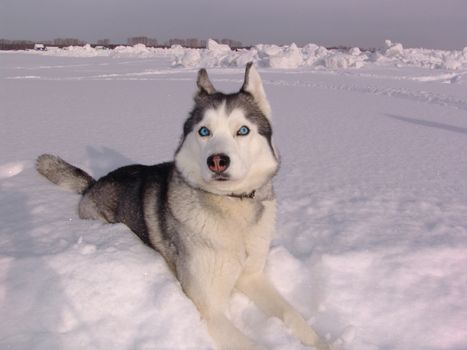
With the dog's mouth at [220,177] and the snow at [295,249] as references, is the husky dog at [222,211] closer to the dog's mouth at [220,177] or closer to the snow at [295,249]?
the dog's mouth at [220,177]

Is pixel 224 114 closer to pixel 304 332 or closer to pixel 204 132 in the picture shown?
pixel 204 132

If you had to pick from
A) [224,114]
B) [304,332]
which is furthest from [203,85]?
[304,332]

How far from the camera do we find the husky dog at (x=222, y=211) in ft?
8.49

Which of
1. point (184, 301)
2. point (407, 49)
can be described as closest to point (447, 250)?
point (184, 301)

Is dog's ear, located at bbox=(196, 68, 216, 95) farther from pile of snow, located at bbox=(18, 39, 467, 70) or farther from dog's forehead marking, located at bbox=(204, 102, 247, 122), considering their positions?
pile of snow, located at bbox=(18, 39, 467, 70)

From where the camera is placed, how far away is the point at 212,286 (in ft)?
8.72

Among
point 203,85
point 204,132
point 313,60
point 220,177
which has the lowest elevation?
point 220,177

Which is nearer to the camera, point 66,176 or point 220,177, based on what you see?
point 220,177

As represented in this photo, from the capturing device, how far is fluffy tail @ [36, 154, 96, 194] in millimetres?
4211

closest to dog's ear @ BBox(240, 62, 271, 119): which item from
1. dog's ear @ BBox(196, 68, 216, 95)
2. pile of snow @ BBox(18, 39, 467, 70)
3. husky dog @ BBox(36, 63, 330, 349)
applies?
A: husky dog @ BBox(36, 63, 330, 349)

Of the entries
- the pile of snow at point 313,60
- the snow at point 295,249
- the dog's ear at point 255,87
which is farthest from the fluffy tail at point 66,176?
the pile of snow at point 313,60

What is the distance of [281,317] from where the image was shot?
2.70 meters

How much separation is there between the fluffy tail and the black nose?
2075 millimetres

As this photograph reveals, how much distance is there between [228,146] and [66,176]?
2345 mm
